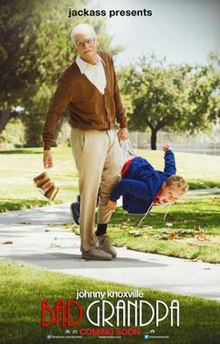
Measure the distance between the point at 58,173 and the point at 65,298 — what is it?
5.39 ft

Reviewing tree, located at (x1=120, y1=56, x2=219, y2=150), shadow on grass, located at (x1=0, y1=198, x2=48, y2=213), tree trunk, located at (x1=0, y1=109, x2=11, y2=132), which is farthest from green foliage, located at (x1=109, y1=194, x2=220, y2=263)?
tree trunk, located at (x1=0, y1=109, x2=11, y2=132)

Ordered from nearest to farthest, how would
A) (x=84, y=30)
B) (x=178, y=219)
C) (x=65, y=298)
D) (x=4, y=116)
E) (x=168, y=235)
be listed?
(x=65, y=298), (x=84, y=30), (x=168, y=235), (x=178, y=219), (x=4, y=116)

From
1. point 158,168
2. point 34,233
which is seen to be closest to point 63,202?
point 34,233

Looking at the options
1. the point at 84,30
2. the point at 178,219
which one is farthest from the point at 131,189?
the point at 178,219

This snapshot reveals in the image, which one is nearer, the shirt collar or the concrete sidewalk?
the concrete sidewalk

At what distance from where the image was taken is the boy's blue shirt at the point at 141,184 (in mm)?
4777

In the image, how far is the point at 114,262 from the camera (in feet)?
16.3

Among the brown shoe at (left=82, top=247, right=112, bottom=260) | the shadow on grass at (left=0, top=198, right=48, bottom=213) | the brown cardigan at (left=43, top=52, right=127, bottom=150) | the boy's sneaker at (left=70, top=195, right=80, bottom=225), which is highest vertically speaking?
the brown cardigan at (left=43, top=52, right=127, bottom=150)

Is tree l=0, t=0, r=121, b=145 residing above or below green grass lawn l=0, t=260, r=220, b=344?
above

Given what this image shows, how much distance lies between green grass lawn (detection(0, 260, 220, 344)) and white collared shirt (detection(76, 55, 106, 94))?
1121mm

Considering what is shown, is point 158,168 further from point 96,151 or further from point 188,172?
point 188,172

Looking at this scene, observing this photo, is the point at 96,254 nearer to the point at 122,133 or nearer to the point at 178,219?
the point at 122,133

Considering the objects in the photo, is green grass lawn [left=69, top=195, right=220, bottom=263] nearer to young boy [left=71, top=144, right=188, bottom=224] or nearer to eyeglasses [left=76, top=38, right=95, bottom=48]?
young boy [left=71, top=144, right=188, bottom=224]

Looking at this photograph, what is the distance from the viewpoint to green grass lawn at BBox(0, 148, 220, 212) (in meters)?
5.28
